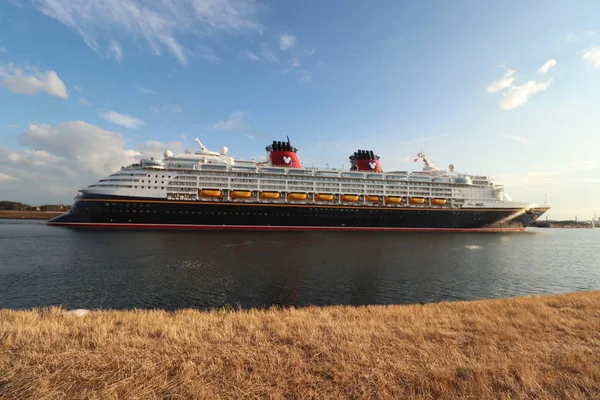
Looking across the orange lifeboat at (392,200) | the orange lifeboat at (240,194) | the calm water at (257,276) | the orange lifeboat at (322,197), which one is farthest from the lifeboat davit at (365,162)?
the calm water at (257,276)

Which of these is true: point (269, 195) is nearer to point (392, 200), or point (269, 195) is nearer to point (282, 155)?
point (282, 155)

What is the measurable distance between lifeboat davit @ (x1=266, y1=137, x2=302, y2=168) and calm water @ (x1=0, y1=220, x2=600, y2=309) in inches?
1543

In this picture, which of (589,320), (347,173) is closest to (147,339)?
(589,320)

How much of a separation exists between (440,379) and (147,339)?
6.33 m

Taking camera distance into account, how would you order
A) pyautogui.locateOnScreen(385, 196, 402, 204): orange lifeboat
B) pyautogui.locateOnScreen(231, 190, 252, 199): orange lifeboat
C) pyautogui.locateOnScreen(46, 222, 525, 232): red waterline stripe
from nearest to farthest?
1. pyautogui.locateOnScreen(46, 222, 525, 232): red waterline stripe
2. pyautogui.locateOnScreen(231, 190, 252, 199): orange lifeboat
3. pyautogui.locateOnScreen(385, 196, 402, 204): orange lifeboat

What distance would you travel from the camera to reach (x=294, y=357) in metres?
5.66

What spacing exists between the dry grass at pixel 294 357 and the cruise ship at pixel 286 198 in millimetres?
46682

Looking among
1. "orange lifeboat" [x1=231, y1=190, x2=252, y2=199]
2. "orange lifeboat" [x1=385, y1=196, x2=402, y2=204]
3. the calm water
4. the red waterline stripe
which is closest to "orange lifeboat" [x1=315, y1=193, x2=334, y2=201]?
the red waterline stripe

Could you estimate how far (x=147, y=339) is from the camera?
6.44m

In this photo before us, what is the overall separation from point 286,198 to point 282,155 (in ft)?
41.5

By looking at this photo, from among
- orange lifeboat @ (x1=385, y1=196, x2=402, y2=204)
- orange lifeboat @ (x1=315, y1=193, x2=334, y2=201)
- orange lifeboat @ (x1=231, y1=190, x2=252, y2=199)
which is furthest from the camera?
orange lifeboat @ (x1=385, y1=196, x2=402, y2=204)

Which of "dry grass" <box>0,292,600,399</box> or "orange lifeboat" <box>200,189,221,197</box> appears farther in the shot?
"orange lifeboat" <box>200,189,221,197</box>

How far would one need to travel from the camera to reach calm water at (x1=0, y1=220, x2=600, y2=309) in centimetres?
1426

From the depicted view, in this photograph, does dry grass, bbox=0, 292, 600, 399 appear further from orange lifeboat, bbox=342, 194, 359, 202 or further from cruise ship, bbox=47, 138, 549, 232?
orange lifeboat, bbox=342, 194, 359, 202
